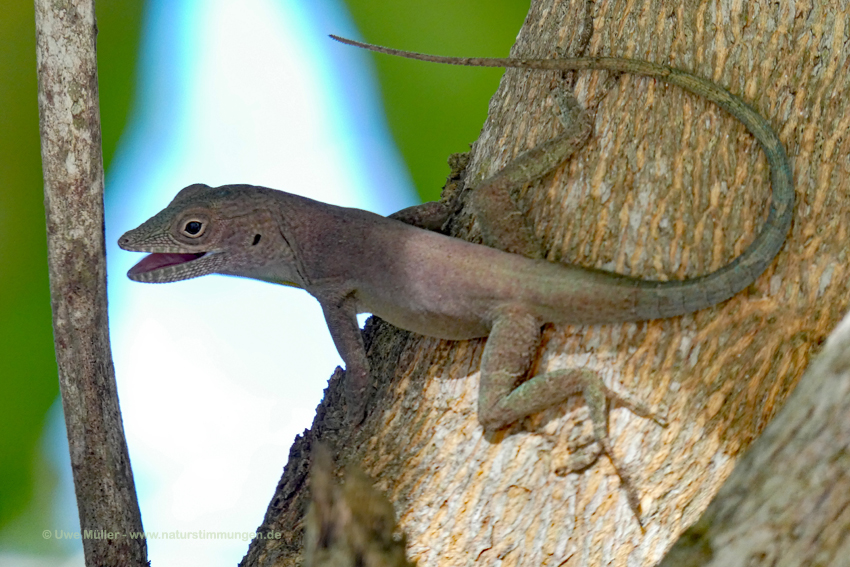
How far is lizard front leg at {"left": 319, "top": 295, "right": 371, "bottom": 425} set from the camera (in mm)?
2209

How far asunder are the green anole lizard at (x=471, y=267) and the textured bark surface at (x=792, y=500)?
39 cm

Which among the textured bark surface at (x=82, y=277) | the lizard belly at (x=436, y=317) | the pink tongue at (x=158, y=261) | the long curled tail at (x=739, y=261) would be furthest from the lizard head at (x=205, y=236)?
the long curled tail at (x=739, y=261)

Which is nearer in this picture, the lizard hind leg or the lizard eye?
the lizard hind leg

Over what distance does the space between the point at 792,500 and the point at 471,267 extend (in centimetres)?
102

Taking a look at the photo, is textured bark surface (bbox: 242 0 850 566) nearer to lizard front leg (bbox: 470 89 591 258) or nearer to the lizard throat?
lizard front leg (bbox: 470 89 591 258)

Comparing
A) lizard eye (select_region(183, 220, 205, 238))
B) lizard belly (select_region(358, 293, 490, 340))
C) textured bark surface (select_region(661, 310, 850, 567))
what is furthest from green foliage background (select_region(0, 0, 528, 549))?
textured bark surface (select_region(661, 310, 850, 567))

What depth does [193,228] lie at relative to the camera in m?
2.12

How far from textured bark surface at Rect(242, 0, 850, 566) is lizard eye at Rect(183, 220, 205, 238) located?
0.77 metres

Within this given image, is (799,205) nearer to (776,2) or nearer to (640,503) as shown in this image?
(776,2)

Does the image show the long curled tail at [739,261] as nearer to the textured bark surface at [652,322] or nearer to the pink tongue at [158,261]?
the textured bark surface at [652,322]

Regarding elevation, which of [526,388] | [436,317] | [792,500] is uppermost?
[436,317]

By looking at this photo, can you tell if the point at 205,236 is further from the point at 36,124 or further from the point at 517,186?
the point at 36,124

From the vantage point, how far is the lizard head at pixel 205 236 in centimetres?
210

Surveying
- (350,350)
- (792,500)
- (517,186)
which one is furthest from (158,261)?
(792,500)
